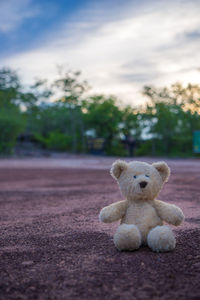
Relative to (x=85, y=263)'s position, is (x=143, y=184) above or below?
above

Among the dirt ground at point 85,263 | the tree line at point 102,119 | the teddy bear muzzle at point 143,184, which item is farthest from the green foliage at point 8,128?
the teddy bear muzzle at point 143,184

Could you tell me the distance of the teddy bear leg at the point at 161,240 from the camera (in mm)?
3201

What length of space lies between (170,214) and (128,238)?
1.47ft

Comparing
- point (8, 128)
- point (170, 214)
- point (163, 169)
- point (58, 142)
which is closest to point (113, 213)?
point (170, 214)

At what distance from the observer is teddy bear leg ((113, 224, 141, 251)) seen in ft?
10.6

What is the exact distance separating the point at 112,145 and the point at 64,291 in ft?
126

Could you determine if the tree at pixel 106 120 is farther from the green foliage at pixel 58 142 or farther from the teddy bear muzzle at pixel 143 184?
the teddy bear muzzle at pixel 143 184

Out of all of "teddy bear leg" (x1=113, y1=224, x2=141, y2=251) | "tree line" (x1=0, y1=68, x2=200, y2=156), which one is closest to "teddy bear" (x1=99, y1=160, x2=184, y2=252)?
"teddy bear leg" (x1=113, y1=224, x2=141, y2=251)

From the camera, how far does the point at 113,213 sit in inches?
136

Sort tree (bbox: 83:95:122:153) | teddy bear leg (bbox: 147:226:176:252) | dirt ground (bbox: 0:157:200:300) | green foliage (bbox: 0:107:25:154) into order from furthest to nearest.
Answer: tree (bbox: 83:95:122:153) < green foliage (bbox: 0:107:25:154) < teddy bear leg (bbox: 147:226:176:252) < dirt ground (bbox: 0:157:200:300)

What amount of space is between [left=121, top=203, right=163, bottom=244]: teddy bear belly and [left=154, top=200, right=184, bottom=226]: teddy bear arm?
0.05 metres

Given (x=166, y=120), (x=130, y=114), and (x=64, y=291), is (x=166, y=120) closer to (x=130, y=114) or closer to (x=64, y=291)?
(x=130, y=114)

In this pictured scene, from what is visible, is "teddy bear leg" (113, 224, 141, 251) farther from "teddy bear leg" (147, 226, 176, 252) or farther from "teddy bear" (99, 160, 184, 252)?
"teddy bear leg" (147, 226, 176, 252)

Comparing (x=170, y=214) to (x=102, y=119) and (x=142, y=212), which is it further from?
(x=102, y=119)
